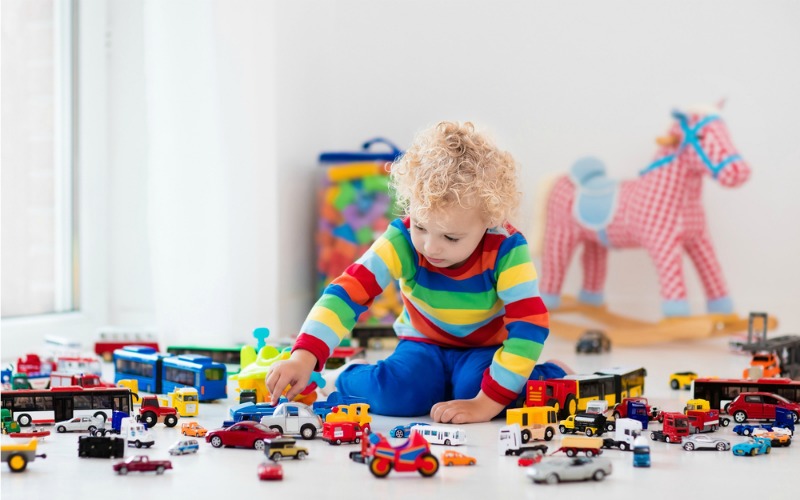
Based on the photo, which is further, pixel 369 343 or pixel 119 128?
pixel 119 128

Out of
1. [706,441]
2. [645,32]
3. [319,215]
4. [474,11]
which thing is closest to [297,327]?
[319,215]

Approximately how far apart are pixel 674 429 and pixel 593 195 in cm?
153

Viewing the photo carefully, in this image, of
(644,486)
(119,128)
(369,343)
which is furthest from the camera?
(119,128)

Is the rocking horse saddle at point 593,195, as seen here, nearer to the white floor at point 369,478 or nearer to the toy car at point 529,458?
the white floor at point 369,478

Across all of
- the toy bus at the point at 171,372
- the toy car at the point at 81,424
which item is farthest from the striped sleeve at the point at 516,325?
the toy car at the point at 81,424

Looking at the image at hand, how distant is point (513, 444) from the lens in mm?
1134

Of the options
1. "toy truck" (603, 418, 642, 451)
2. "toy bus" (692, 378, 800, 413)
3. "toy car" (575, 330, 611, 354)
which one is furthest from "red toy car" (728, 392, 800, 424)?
"toy car" (575, 330, 611, 354)

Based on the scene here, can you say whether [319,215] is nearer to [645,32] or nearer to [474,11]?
[474,11]

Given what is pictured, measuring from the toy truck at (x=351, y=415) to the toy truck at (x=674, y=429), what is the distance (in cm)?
37

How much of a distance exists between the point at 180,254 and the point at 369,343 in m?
0.51

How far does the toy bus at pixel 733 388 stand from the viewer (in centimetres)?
143

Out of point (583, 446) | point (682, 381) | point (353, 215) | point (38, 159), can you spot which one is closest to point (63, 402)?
point (583, 446)

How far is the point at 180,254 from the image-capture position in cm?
223

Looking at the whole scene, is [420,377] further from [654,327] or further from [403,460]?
[654,327]
